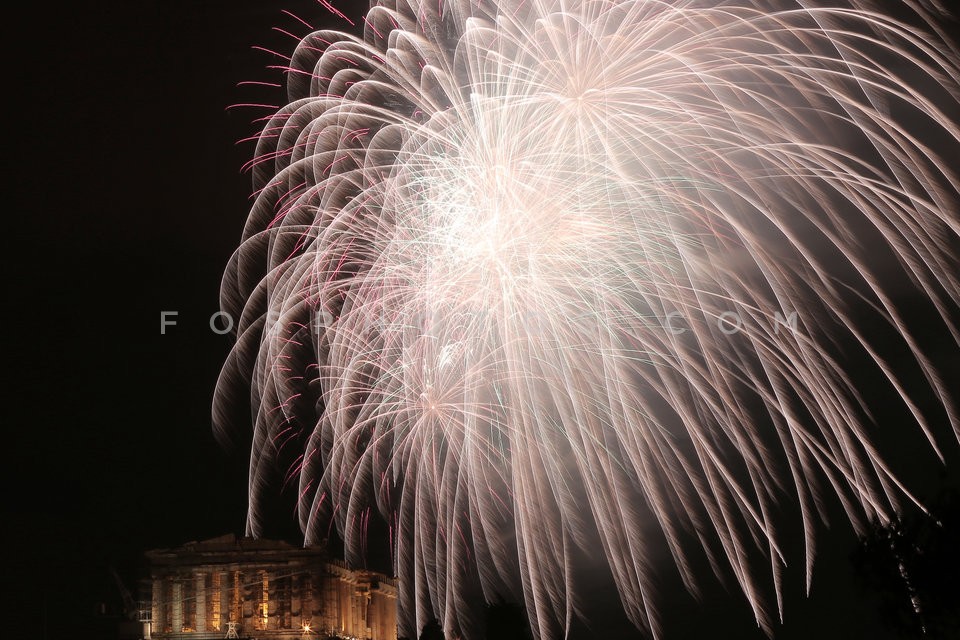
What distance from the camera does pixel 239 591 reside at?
75.5 metres

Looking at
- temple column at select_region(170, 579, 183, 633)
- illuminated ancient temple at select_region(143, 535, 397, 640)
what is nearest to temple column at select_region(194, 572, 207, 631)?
illuminated ancient temple at select_region(143, 535, 397, 640)

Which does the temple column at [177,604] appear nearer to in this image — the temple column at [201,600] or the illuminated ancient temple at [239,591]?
the illuminated ancient temple at [239,591]

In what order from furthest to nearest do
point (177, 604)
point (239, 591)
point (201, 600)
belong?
point (239, 591), point (201, 600), point (177, 604)

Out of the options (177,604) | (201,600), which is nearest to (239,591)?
(201,600)

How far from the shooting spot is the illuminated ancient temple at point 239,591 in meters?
75.0

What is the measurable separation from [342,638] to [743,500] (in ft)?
168

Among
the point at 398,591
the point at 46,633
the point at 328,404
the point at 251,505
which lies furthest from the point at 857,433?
A: the point at 398,591

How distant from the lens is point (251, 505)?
41938 mm

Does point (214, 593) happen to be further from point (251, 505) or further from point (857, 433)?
point (857, 433)

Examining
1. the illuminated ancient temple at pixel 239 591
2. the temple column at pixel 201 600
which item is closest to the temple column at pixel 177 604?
the illuminated ancient temple at pixel 239 591

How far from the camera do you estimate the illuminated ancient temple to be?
7500 cm

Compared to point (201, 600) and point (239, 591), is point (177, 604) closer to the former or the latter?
point (201, 600)

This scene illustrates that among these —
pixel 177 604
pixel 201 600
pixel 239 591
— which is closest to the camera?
pixel 177 604

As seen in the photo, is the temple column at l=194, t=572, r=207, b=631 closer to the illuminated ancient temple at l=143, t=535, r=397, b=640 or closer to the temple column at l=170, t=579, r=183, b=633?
the illuminated ancient temple at l=143, t=535, r=397, b=640
